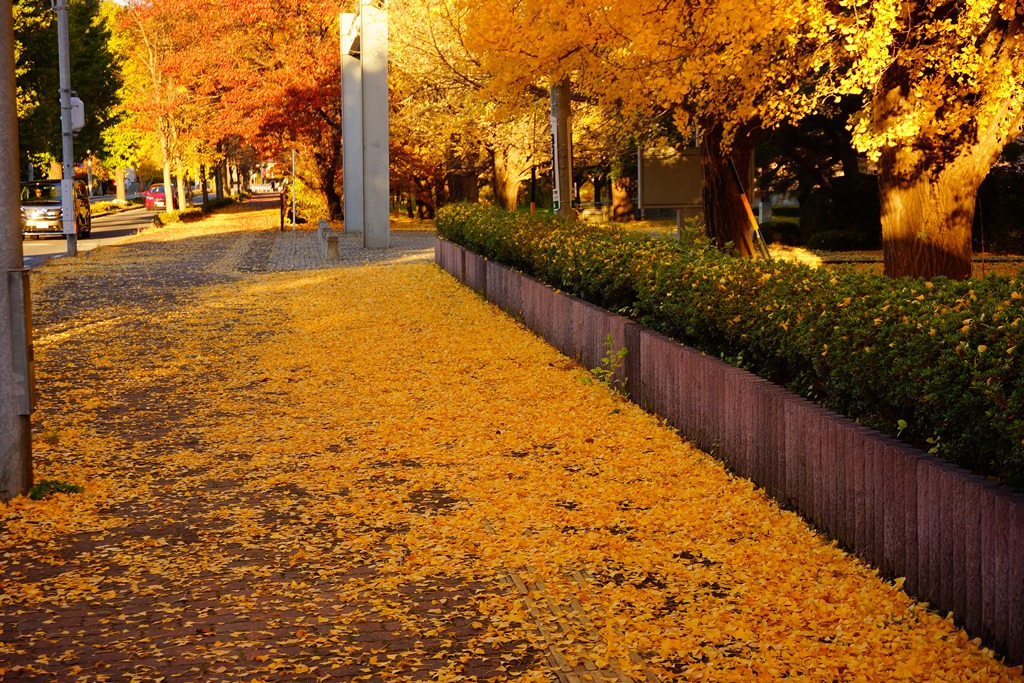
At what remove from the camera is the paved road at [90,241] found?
31455mm

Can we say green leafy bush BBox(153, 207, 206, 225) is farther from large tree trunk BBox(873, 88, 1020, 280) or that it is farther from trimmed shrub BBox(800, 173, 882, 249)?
large tree trunk BBox(873, 88, 1020, 280)

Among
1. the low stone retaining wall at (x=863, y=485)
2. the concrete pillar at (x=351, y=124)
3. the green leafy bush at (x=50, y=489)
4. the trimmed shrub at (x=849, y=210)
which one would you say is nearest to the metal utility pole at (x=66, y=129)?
the concrete pillar at (x=351, y=124)

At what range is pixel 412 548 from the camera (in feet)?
21.9

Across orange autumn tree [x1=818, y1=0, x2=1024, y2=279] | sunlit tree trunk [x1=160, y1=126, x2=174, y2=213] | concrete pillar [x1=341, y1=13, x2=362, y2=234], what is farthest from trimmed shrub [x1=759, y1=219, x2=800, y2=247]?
sunlit tree trunk [x1=160, y1=126, x2=174, y2=213]

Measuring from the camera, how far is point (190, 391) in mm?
11641

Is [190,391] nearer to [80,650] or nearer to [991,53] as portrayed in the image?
[80,650]

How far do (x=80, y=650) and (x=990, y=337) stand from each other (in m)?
4.19

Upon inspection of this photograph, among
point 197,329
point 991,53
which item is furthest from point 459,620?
point 197,329

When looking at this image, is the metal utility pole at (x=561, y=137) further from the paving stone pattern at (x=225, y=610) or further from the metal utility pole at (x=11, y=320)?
the metal utility pole at (x=11, y=320)

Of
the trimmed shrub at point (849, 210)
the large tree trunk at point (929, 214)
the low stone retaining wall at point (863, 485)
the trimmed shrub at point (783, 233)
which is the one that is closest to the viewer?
the low stone retaining wall at point (863, 485)

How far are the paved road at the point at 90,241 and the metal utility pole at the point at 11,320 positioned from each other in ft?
42.8

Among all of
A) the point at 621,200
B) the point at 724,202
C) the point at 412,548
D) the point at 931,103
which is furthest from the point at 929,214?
the point at 621,200

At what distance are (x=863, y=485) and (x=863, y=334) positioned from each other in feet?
3.23

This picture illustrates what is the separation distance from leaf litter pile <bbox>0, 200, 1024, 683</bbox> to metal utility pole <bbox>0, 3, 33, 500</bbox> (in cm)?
31
